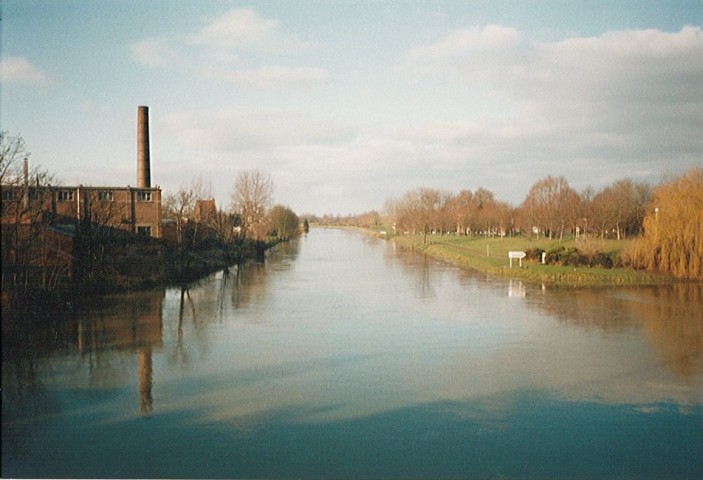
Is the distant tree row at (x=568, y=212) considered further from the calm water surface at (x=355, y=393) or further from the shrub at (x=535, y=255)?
the calm water surface at (x=355, y=393)

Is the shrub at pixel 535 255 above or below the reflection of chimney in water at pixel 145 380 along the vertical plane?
above

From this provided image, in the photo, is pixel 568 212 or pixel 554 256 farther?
pixel 568 212

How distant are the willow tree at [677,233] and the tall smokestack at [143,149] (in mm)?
29635

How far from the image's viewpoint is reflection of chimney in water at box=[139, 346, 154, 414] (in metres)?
8.36

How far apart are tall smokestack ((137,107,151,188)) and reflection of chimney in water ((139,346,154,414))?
26310 millimetres

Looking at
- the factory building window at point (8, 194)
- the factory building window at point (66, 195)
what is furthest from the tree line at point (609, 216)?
the factory building window at point (66, 195)

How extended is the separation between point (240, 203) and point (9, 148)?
3666 cm

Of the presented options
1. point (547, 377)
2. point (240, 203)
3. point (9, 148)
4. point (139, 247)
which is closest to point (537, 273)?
point (547, 377)

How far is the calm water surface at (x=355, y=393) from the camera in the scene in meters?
6.59

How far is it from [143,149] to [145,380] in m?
29.7

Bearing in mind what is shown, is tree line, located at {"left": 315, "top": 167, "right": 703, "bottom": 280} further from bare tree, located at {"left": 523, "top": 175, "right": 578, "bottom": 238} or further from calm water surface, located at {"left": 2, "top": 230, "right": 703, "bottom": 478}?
calm water surface, located at {"left": 2, "top": 230, "right": 703, "bottom": 478}

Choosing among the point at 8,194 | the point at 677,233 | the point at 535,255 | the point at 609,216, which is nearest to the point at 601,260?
the point at 677,233

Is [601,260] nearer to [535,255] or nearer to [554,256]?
[554,256]

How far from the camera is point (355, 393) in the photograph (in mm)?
9070
